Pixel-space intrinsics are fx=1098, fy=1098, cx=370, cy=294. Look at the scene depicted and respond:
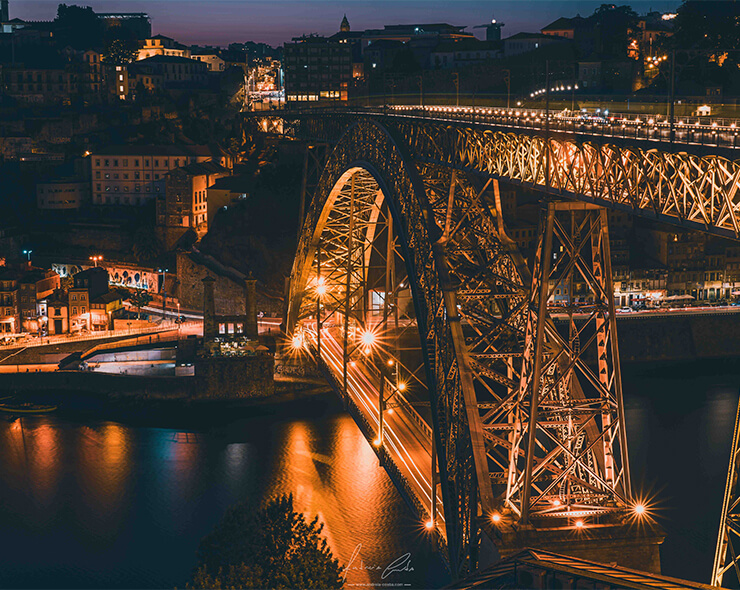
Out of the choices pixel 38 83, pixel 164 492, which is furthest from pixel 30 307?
pixel 38 83

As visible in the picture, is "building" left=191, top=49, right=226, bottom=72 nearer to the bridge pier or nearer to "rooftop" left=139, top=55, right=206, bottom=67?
"rooftop" left=139, top=55, right=206, bottom=67

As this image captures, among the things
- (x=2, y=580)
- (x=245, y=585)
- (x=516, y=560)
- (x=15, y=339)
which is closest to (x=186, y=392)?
(x=15, y=339)

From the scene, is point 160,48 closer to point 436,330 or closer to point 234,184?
point 234,184

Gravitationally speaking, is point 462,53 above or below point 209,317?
above

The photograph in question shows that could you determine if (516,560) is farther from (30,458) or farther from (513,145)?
(30,458)

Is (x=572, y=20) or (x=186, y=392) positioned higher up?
(x=572, y=20)

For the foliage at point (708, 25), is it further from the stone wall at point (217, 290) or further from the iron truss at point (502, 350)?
the stone wall at point (217, 290)

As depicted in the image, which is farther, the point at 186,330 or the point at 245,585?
the point at 186,330
